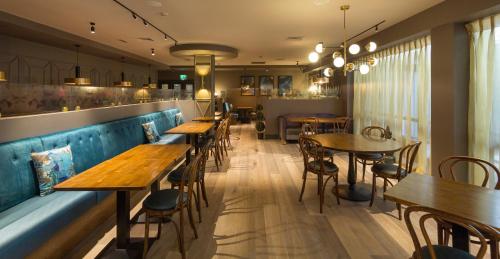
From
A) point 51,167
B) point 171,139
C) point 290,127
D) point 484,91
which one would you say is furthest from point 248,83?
point 51,167

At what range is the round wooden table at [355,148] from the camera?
11.2 ft

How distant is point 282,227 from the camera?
308cm

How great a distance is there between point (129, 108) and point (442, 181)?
4958 millimetres

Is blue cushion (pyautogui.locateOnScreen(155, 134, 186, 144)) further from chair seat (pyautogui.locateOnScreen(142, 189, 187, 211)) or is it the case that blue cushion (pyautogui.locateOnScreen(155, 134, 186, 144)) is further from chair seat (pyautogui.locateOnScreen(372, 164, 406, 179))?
chair seat (pyautogui.locateOnScreen(372, 164, 406, 179))

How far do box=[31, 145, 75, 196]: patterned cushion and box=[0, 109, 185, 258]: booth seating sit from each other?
2.2 inches

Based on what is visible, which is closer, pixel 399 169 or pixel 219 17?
pixel 399 169

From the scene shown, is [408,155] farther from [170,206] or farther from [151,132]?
[151,132]

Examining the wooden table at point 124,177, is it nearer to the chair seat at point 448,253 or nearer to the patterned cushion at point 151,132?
the chair seat at point 448,253

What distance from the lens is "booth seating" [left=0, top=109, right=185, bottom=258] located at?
6.49ft

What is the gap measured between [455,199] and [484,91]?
2.66m

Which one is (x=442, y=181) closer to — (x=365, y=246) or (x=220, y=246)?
(x=365, y=246)

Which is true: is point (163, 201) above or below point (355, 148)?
below

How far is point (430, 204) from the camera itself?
1.72 m

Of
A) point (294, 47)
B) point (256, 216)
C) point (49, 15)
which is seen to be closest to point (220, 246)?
point (256, 216)
